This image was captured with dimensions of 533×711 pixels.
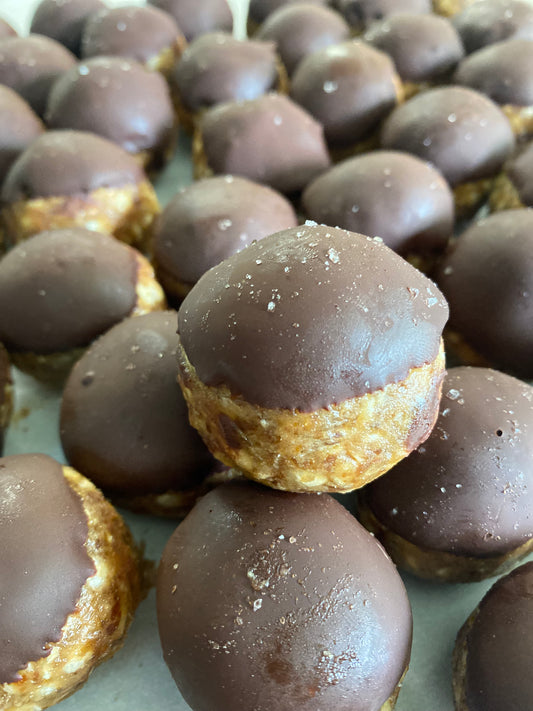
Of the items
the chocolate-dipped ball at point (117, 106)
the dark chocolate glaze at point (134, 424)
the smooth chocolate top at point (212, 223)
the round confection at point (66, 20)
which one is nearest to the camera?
the dark chocolate glaze at point (134, 424)

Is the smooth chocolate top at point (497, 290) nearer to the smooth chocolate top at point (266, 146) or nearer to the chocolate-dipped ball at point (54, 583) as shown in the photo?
the smooth chocolate top at point (266, 146)

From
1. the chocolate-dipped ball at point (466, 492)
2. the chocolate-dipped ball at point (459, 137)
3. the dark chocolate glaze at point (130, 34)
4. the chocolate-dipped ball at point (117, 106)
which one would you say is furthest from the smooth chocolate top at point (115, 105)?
the chocolate-dipped ball at point (466, 492)

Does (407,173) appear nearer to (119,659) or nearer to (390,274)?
(390,274)

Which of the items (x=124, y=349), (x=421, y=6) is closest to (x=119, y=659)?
(x=124, y=349)

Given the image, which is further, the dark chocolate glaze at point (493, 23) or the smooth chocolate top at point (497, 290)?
the dark chocolate glaze at point (493, 23)

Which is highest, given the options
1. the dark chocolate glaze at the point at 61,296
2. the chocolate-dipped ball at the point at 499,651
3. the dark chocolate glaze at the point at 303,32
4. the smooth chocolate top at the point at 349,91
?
the dark chocolate glaze at the point at 303,32

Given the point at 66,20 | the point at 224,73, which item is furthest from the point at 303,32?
the point at 66,20
